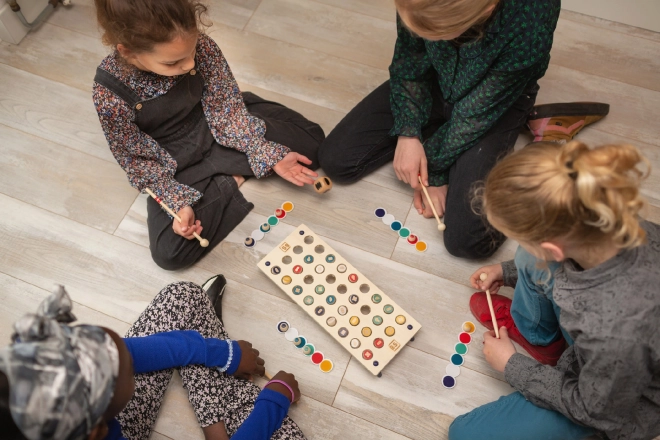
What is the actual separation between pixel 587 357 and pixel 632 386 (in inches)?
2.9

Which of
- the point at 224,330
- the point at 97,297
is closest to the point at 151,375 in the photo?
the point at 224,330

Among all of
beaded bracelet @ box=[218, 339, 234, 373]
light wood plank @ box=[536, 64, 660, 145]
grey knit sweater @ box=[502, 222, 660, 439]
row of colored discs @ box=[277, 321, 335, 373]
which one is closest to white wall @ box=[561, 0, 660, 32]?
light wood plank @ box=[536, 64, 660, 145]

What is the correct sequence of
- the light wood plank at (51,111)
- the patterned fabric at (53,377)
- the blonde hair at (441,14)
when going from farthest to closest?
the light wood plank at (51,111)
the blonde hair at (441,14)
the patterned fabric at (53,377)

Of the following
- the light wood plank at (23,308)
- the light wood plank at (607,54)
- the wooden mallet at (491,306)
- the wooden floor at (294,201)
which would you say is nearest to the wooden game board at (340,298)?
the wooden floor at (294,201)

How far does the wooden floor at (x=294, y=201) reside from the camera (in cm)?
121

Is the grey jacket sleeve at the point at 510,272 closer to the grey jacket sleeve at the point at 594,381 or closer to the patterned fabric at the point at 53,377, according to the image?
the grey jacket sleeve at the point at 594,381

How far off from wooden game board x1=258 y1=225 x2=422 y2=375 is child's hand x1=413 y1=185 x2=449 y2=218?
23 centimetres

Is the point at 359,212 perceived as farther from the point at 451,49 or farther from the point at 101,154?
the point at 101,154

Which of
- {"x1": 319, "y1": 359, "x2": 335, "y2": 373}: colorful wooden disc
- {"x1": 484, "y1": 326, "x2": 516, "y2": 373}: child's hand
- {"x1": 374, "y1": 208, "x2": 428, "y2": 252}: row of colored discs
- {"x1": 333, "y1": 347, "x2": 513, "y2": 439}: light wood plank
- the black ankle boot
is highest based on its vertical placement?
the black ankle boot

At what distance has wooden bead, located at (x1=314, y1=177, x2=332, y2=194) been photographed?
4.45ft

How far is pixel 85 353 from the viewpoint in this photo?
2.30 ft

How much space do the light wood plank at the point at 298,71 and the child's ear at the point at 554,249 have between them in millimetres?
838

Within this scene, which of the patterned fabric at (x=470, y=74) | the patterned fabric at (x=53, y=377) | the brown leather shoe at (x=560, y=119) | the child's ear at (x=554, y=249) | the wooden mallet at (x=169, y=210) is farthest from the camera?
the brown leather shoe at (x=560, y=119)

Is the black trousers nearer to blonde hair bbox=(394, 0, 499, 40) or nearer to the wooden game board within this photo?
the wooden game board
